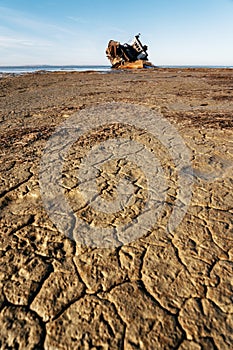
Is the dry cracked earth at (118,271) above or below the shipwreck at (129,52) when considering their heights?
below

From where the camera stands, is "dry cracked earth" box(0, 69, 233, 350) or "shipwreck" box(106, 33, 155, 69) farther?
"shipwreck" box(106, 33, 155, 69)

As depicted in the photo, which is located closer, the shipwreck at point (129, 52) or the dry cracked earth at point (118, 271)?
the dry cracked earth at point (118, 271)

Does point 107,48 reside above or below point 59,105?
above

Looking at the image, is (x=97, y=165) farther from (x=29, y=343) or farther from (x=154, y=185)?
(x=29, y=343)

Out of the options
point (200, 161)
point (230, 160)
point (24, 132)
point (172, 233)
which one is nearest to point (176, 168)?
point (200, 161)

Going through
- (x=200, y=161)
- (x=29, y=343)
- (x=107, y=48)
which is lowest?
(x=29, y=343)

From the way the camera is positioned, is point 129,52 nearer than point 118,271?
No

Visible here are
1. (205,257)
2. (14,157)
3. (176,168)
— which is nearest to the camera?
(205,257)

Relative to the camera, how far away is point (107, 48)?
78.1 ft

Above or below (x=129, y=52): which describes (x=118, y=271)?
below

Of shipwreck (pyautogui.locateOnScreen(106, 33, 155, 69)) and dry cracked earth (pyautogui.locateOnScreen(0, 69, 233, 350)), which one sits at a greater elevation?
shipwreck (pyautogui.locateOnScreen(106, 33, 155, 69))

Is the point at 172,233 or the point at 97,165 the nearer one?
the point at 172,233

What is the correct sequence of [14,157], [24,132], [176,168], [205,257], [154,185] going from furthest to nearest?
1. [24,132]
2. [14,157]
3. [176,168]
4. [154,185]
5. [205,257]

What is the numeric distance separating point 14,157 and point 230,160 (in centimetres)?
219
